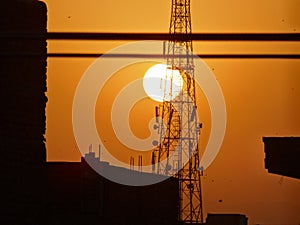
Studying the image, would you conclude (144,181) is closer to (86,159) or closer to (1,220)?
(86,159)

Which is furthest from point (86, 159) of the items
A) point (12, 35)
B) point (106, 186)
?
point (12, 35)

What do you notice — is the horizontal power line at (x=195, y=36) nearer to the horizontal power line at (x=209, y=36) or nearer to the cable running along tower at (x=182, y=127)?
the horizontal power line at (x=209, y=36)

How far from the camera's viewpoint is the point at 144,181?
35.5 metres

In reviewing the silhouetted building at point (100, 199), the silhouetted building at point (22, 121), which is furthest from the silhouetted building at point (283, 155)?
the silhouetted building at point (100, 199)

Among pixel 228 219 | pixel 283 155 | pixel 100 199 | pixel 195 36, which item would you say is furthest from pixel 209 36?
pixel 228 219

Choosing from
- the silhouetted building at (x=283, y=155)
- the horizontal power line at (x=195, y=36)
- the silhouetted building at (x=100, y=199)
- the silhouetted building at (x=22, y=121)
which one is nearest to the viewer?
the horizontal power line at (x=195, y=36)

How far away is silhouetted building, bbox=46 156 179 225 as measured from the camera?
23411mm

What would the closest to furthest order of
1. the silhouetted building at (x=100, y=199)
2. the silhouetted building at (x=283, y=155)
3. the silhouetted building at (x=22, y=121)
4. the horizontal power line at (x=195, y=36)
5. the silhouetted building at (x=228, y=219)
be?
the horizontal power line at (x=195, y=36) → the silhouetted building at (x=22, y=121) → the silhouetted building at (x=283, y=155) → the silhouetted building at (x=100, y=199) → the silhouetted building at (x=228, y=219)

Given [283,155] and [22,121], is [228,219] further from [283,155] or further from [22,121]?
[22,121]

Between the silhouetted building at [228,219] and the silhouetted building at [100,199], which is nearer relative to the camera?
the silhouetted building at [100,199]

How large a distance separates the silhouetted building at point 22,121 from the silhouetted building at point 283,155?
4620 millimetres

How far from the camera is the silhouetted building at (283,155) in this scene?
13125 millimetres

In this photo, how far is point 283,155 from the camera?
1358 centimetres

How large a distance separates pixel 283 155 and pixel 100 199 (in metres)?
12.6
